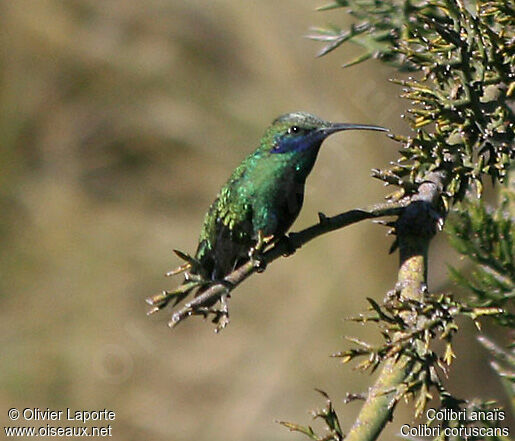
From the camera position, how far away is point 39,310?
5168 mm

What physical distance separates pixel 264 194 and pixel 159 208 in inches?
131

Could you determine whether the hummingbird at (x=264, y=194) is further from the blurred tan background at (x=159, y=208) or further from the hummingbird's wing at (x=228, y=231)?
the blurred tan background at (x=159, y=208)

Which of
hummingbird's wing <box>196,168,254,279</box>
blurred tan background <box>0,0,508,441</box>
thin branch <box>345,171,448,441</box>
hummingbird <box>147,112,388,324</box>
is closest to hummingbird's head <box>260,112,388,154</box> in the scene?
hummingbird <box>147,112,388,324</box>

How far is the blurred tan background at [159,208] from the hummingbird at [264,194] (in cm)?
284

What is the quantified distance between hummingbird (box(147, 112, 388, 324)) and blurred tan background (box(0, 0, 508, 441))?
2837 mm

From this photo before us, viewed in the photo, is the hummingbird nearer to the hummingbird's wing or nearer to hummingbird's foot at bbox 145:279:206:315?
the hummingbird's wing

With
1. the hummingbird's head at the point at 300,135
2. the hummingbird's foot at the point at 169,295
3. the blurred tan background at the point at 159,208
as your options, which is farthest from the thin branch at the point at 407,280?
the blurred tan background at the point at 159,208

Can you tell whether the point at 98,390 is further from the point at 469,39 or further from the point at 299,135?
the point at 469,39

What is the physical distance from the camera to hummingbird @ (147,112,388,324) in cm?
190

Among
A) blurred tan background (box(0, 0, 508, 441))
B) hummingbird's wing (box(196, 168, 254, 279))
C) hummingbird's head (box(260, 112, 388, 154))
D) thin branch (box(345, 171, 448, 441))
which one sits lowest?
thin branch (box(345, 171, 448, 441))

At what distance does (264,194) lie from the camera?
1948mm

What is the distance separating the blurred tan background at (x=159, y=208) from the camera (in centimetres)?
495

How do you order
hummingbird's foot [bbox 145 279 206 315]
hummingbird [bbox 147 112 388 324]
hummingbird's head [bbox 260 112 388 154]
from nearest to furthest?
hummingbird's foot [bbox 145 279 206 315] → hummingbird [bbox 147 112 388 324] → hummingbird's head [bbox 260 112 388 154]

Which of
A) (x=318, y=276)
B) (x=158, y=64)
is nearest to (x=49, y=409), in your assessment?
(x=318, y=276)
